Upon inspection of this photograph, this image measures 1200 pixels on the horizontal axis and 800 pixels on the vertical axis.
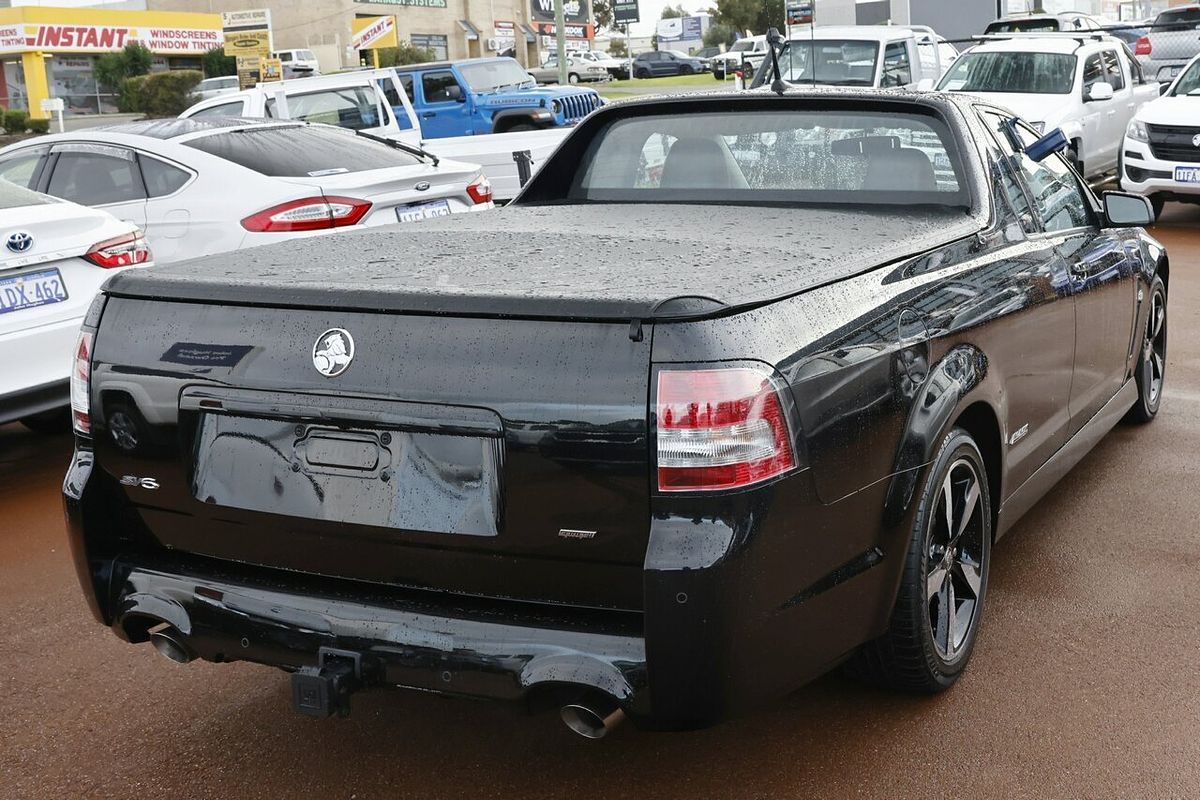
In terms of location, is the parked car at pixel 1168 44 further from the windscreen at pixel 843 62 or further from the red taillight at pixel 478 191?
the red taillight at pixel 478 191

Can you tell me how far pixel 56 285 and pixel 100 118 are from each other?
171ft

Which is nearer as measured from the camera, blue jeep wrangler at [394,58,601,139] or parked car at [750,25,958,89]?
parked car at [750,25,958,89]

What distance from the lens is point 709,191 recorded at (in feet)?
15.0

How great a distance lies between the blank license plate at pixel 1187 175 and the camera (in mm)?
13000

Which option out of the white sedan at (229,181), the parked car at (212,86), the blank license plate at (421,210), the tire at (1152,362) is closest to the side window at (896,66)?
the white sedan at (229,181)

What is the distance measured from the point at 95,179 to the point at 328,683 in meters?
6.84

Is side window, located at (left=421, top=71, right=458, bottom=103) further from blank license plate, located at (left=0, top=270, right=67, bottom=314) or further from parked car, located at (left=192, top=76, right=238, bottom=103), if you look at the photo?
parked car, located at (left=192, top=76, right=238, bottom=103)

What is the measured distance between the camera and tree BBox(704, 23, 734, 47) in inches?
3656

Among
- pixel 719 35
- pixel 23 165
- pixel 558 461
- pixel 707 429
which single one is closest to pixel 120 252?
pixel 23 165

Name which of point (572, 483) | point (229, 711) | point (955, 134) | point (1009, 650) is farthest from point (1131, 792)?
point (229, 711)

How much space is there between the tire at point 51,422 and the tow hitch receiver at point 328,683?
A: 5.00 metres

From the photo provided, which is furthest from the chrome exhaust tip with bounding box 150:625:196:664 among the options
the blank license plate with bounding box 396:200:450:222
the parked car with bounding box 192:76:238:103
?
the parked car with bounding box 192:76:238:103

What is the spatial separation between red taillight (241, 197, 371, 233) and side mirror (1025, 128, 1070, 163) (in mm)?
4476

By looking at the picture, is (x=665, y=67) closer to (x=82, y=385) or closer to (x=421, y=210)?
(x=421, y=210)
